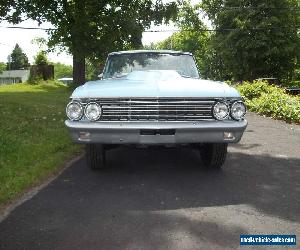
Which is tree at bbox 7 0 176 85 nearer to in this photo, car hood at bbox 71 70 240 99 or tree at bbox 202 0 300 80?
car hood at bbox 71 70 240 99

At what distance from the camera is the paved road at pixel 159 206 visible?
3752 mm

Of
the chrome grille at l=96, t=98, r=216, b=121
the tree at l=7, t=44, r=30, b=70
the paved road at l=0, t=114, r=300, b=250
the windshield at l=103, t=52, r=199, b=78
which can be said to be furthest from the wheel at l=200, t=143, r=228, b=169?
the tree at l=7, t=44, r=30, b=70

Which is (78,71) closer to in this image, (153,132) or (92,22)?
(92,22)

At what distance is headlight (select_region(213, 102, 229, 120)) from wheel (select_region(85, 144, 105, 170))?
5.43ft

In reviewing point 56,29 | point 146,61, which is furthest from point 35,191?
point 56,29

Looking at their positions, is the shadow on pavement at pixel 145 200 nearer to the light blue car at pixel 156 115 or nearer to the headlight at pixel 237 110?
the light blue car at pixel 156 115

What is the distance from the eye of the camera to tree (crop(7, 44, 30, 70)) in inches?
4668

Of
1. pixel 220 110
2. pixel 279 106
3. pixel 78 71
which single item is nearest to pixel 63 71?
pixel 78 71

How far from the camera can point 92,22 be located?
1903 centimetres

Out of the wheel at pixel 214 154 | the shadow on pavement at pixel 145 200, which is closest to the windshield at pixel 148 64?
the wheel at pixel 214 154

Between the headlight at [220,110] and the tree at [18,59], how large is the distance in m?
118

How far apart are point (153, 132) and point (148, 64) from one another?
223 cm

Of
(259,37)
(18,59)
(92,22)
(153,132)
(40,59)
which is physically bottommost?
(153,132)

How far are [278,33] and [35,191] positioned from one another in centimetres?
3618
